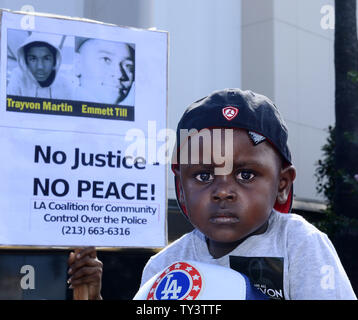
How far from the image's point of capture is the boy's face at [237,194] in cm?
248

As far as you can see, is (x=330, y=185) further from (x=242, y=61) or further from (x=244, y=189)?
(x=244, y=189)

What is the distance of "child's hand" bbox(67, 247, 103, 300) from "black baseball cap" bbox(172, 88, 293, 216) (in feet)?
2.69

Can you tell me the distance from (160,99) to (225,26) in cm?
689

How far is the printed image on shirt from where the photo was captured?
2422 millimetres

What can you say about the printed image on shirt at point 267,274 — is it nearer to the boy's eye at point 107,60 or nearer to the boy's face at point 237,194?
the boy's face at point 237,194

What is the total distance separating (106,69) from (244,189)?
8.73ft

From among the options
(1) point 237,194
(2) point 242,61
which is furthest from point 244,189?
(2) point 242,61

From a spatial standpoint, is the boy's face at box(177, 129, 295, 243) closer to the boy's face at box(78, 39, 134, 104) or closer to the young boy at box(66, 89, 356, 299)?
the young boy at box(66, 89, 356, 299)

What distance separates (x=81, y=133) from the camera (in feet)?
15.8

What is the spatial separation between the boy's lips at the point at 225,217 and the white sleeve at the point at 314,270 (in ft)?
0.64

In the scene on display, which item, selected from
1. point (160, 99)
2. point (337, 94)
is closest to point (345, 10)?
point (337, 94)

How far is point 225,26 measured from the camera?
461 inches

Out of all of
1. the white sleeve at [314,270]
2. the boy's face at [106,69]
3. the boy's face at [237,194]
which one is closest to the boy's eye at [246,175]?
the boy's face at [237,194]

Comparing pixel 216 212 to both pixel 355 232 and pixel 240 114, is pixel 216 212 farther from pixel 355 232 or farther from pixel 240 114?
pixel 355 232
